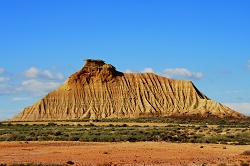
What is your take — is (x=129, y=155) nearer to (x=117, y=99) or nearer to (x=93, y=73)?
(x=117, y=99)

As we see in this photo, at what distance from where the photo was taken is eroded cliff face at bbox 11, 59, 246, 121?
340 ft

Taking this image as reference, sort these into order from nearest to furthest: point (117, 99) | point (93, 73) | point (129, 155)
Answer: point (129, 155), point (117, 99), point (93, 73)

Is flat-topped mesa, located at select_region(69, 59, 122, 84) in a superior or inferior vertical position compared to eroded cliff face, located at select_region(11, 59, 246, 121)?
superior

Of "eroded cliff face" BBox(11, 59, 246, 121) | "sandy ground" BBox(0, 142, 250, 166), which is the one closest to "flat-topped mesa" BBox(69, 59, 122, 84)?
"eroded cliff face" BBox(11, 59, 246, 121)

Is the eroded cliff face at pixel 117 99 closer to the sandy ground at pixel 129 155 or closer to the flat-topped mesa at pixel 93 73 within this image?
the flat-topped mesa at pixel 93 73

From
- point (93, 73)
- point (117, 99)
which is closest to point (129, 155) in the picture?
point (117, 99)

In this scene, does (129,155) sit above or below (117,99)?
below

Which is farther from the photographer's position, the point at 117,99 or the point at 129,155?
the point at 117,99

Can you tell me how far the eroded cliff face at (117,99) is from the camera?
103625 mm

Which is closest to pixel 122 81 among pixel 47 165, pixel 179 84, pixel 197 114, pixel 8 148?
pixel 179 84

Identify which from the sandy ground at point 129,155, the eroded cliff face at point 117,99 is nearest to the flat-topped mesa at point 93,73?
the eroded cliff face at point 117,99

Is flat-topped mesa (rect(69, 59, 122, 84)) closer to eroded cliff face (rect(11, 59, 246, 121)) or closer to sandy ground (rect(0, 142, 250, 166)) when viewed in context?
eroded cliff face (rect(11, 59, 246, 121))

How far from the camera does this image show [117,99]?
10869cm

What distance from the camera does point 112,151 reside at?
2647 cm
